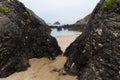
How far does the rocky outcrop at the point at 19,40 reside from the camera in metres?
16.2

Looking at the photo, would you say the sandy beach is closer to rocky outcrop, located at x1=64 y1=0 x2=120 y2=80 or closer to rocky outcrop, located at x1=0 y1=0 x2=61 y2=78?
rocky outcrop, located at x1=0 y1=0 x2=61 y2=78

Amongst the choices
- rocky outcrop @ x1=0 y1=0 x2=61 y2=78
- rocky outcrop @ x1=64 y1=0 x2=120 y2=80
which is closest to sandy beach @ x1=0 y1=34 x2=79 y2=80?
rocky outcrop @ x1=0 y1=0 x2=61 y2=78

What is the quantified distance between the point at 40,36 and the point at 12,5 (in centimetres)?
327

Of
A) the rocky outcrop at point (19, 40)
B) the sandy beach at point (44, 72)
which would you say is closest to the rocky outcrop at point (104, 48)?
the sandy beach at point (44, 72)

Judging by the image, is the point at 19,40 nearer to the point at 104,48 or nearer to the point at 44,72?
the point at 44,72

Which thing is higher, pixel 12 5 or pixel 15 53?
pixel 12 5

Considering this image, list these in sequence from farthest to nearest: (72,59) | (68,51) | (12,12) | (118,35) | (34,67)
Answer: (68,51) < (12,12) < (34,67) < (72,59) < (118,35)

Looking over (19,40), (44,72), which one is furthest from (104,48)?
(19,40)

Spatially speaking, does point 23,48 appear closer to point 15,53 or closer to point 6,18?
point 15,53

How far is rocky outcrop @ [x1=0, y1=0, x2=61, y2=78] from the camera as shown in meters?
16.2

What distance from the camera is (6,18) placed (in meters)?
Result: 17.4

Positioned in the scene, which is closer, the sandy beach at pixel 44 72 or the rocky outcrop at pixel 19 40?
the sandy beach at pixel 44 72

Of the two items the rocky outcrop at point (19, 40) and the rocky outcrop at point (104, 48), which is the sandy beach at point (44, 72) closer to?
the rocky outcrop at point (19, 40)

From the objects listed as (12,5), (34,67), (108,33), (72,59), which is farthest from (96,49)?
(12,5)
